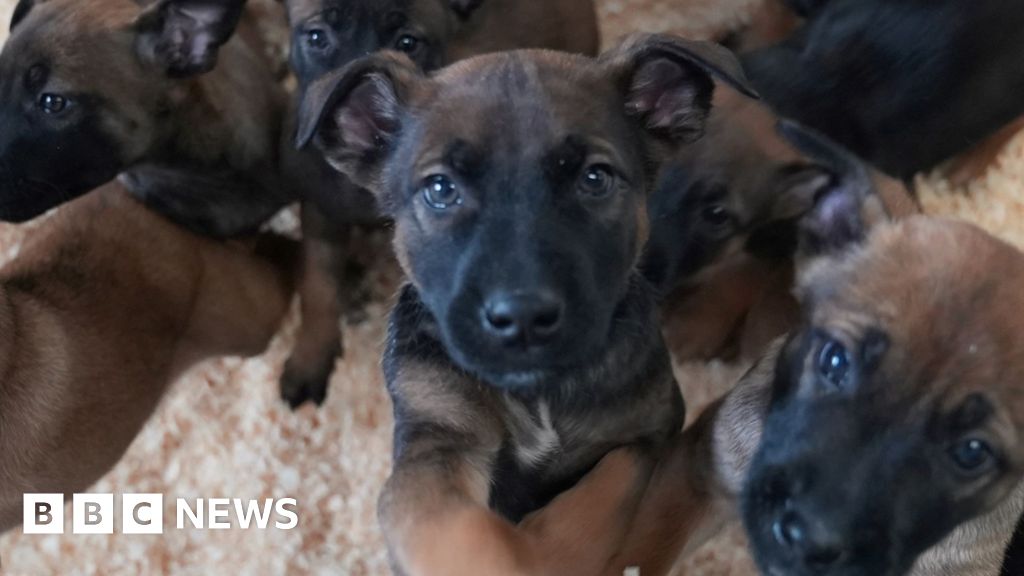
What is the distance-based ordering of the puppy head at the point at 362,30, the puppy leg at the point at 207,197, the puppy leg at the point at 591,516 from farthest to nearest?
1. the puppy leg at the point at 207,197
2. the puppy head at the point at 362,30
3. the puppy leg at the point at 591,516

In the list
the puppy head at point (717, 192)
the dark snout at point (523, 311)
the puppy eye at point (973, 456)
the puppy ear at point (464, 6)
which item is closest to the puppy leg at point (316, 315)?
the puppy ear at point (464, 6)

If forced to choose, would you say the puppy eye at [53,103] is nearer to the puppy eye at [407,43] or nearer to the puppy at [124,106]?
the puppy at [124,106]

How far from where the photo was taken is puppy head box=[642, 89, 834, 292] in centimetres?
297

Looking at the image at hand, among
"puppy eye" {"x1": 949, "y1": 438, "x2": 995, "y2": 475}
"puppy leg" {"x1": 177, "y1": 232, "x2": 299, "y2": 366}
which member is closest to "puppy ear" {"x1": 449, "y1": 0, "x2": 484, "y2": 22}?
"puppy leg" {"x1": 177, "y1": 232, "x2": 299, "y2": 366}

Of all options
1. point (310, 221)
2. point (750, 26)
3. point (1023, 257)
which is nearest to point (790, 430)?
point (1023, 257)

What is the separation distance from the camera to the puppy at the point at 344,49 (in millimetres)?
3076

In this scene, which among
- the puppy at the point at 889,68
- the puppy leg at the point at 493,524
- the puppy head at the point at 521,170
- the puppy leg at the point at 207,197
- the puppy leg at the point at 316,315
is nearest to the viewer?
the puppy head at the point at 521,170

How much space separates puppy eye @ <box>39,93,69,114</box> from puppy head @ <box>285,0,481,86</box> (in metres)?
0.71

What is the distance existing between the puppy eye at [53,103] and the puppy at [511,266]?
957 mm

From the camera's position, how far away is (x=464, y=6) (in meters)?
3.28

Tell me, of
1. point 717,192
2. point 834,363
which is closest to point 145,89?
point 717,192

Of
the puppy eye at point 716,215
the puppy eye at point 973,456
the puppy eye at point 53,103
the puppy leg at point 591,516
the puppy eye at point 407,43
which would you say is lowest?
the puppy leg at point 591,516

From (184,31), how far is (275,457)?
158 cm

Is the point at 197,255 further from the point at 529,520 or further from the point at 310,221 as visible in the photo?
the point at 529,520
